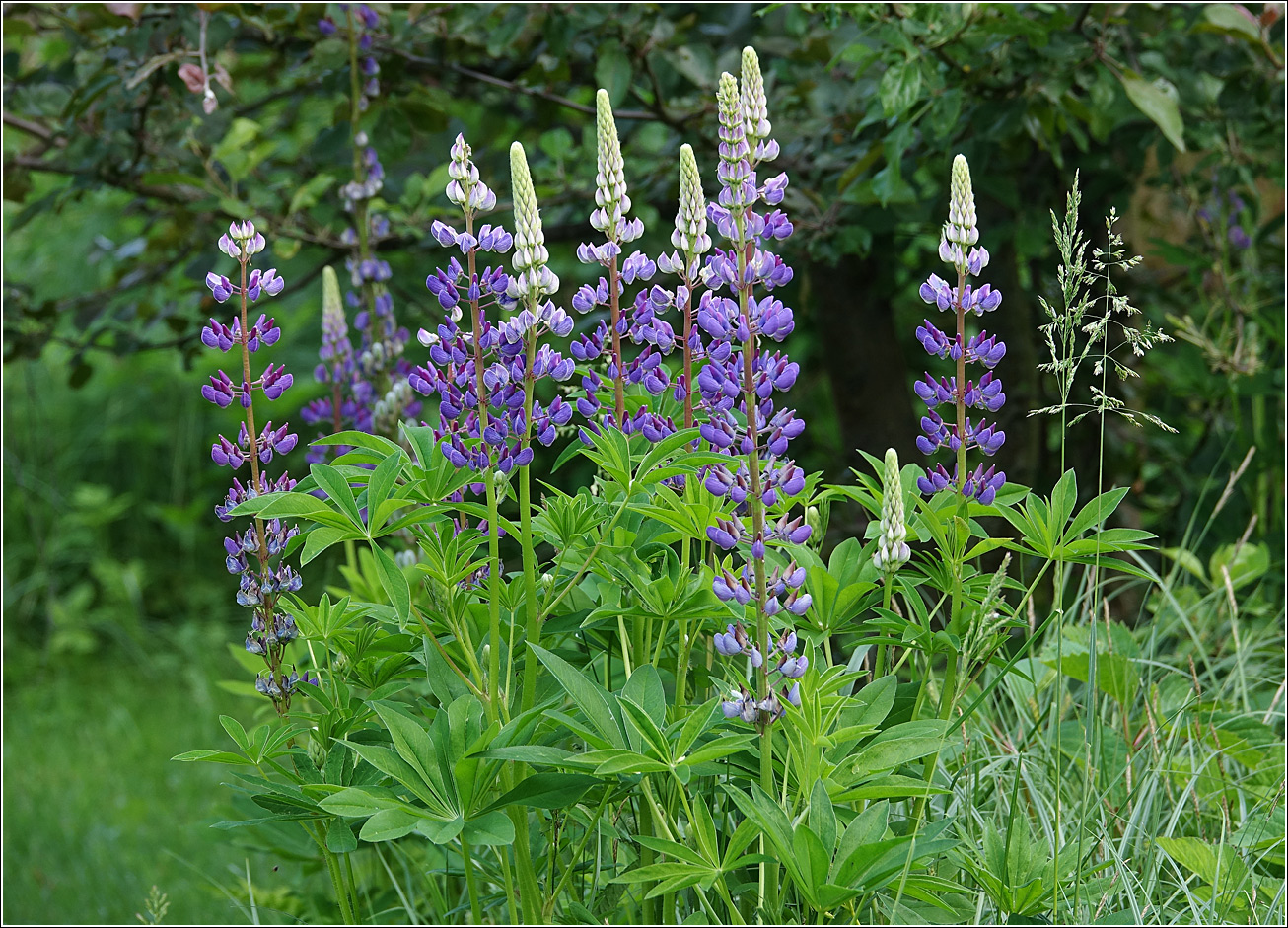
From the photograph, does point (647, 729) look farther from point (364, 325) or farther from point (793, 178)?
point (793, 178)

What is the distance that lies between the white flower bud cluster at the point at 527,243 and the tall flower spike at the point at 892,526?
16.1 inches

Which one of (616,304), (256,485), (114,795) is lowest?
(114,795)

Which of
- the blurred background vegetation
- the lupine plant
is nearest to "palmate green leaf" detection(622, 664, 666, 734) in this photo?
the lupine plant

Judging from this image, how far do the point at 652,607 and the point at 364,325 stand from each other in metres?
1.28

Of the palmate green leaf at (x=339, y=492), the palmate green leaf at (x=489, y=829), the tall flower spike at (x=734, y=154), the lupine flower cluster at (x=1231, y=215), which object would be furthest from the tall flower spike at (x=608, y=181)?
the lupine flower cluster at (x=1231, y=215)

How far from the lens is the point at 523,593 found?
1.39 m

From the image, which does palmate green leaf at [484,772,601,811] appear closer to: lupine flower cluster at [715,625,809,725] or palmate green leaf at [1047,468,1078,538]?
lupine flower cluster at [715,625,809,725]

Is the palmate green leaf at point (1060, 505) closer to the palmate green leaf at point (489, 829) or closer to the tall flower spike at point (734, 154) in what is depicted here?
the tall flower spike at point (734, 154)

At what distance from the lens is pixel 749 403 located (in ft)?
3.91

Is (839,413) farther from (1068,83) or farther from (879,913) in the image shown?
(879,913)

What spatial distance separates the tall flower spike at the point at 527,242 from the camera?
122cm

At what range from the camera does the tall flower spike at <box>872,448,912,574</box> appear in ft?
4.22

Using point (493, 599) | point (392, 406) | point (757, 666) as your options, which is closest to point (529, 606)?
point (493, 599)

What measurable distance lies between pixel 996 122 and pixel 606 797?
1.71 m
